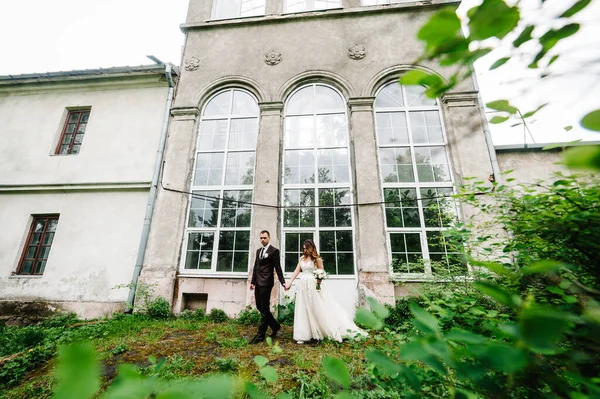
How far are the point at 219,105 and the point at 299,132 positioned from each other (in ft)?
8.31

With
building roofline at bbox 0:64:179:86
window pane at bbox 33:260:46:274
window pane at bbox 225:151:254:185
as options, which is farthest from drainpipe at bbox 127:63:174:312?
window pane at bbox 33:260:46:274

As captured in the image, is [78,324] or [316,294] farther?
[78,324]

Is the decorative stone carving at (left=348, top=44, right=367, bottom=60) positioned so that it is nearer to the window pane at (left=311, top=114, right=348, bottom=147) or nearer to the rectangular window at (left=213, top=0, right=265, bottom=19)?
the window pane at (left=311, top=114, right=348, bottom=147)

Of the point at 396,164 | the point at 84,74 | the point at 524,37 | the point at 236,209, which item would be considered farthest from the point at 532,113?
the point at 84,74

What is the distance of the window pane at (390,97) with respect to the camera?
711 cm

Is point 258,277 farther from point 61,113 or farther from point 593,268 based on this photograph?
point 61,113

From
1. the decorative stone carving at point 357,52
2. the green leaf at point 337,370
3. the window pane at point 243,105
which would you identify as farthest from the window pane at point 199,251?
the green leaf at point 337,370

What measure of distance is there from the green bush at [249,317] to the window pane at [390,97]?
5.93 m

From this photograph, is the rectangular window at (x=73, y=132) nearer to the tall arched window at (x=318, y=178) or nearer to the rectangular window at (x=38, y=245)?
the rectangular window at (x=38, y=245)

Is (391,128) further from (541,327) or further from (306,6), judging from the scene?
(541,327)

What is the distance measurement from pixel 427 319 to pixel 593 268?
69cm

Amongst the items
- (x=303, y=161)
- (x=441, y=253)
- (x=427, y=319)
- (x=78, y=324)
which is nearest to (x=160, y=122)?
(x=303, y=161)

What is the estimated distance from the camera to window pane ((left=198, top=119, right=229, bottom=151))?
24.3ft

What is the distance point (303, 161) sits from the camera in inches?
277
